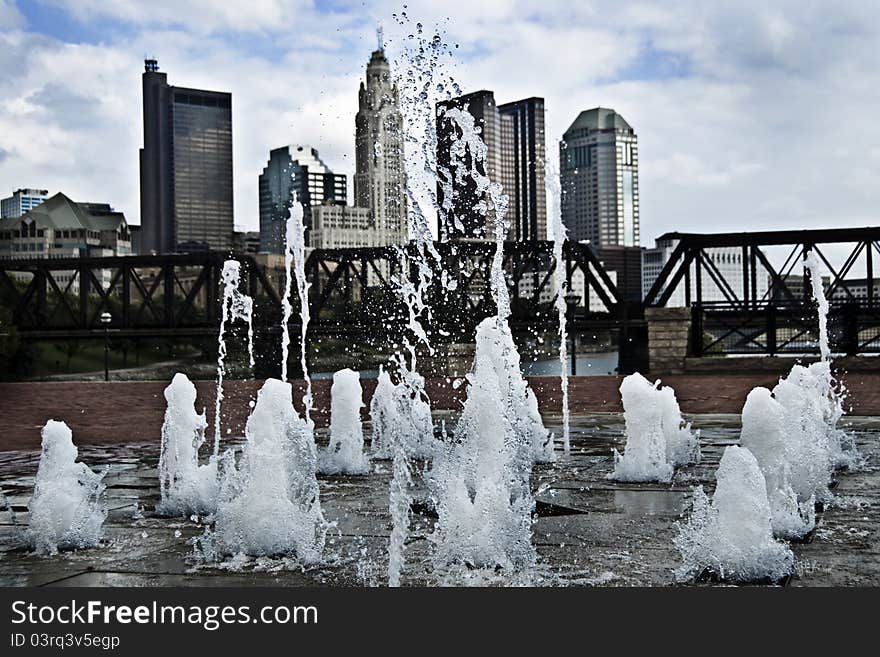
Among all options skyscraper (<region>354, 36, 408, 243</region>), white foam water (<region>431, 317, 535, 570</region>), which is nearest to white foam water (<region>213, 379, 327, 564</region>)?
white foam water (<region>431, 317, 535, 570</region>)

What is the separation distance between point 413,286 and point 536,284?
25.7ft

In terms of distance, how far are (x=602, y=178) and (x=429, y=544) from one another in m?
73.6

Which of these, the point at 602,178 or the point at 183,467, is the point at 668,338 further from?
the point at 602,178

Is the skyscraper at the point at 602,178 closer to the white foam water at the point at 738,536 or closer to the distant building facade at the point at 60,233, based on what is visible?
the white foam water at the point at 738,536

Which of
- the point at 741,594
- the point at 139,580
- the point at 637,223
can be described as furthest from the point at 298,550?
the point at 637,223

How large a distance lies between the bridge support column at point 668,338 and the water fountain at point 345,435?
1781cm

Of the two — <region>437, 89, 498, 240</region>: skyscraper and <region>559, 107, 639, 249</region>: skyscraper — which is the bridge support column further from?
<region>559, 107, 639, 249</region>: skyscraper

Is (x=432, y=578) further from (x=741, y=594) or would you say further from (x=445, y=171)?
(x=445, y=171)

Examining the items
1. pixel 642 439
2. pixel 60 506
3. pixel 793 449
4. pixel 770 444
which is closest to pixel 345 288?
pixel 642 439

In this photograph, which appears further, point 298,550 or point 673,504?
point 673,504

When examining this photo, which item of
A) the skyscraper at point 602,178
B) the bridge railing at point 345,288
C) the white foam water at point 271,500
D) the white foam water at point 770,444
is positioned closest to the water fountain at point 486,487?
the white foam water at point 271,500

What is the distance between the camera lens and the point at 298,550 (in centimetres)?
624

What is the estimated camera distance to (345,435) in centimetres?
1042

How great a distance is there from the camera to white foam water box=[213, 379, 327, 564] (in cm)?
642
